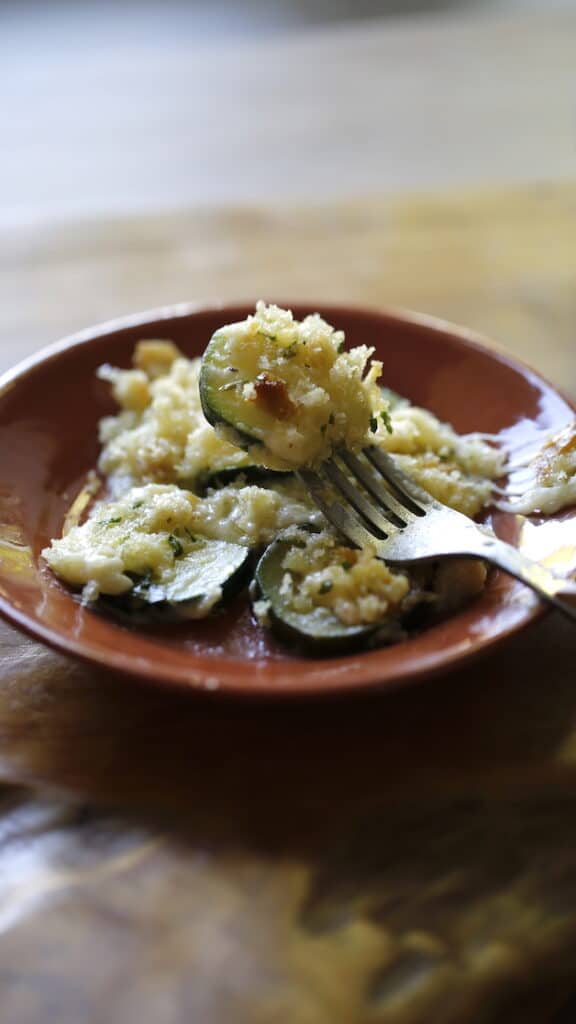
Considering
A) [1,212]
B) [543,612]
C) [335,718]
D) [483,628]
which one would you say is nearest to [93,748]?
[335,718]

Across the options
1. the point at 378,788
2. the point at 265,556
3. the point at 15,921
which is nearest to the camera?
the point at 15,921

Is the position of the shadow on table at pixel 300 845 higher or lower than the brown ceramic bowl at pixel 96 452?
lower

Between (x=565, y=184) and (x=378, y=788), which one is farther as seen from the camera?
(x=565, y=184)

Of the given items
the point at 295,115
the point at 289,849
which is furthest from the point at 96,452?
the point at 295,115

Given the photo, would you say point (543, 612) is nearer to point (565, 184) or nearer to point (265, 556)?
point (265, 556)

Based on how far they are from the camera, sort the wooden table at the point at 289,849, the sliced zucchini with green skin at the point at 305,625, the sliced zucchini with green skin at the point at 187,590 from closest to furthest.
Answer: the wooden table at the point at 289,849 → the sliced zucchini with green skin at the point at 305,625 → the sliced zucchini with green skin at the point at 187,590

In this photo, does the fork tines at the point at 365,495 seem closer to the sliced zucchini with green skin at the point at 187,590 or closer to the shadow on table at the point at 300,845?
the sliced zucchini with green skin at the point at 187,590

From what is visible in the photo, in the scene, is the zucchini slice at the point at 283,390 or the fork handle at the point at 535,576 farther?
the zucchini slice at the point at 283,390

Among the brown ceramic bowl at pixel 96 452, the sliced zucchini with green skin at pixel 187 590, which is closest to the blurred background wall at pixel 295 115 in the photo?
the brown ceramic bowl at pixel 96 452
